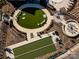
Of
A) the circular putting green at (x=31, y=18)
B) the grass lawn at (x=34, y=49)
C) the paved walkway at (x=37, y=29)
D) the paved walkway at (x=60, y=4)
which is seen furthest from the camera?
the paved walkway at (x=60, y=4)

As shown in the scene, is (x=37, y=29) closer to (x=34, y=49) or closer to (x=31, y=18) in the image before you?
(x=31, y=18)

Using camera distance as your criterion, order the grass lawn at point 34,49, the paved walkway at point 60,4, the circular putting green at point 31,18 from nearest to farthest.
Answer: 1. the grass lawn at point 34,49
2. the circular putting green at point 31,18
3. the paved walkway at point 60,4

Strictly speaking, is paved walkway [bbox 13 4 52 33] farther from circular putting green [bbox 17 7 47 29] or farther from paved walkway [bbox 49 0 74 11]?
paved walkway [bbox 49 0 74 11]

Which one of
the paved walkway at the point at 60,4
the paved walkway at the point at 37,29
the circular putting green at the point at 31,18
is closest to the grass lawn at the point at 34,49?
the paved walkway at the point at 37,29

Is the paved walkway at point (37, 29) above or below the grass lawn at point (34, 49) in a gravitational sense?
above

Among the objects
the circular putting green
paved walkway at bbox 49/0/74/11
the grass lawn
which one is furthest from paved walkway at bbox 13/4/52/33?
the grass lawn

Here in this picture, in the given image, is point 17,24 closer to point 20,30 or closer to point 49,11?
point 20,30

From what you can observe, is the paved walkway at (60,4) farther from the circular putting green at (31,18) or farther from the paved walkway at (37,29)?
the circular putting green at (31,18)
